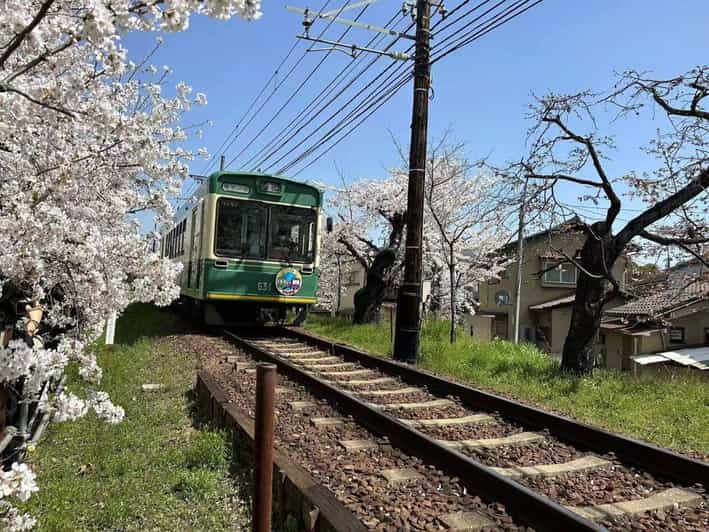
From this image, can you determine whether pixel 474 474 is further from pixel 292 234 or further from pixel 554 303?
pixel 554 303

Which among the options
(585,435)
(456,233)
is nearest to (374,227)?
(456,233)

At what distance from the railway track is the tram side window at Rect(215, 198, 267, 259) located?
4.67 m

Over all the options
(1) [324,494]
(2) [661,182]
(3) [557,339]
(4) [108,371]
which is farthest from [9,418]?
(3) [557,339]

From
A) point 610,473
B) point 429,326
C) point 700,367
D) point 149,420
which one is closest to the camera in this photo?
point 610,473

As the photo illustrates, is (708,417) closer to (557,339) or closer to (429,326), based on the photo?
(429,326)

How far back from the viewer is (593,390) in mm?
6648

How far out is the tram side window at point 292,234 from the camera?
36.3 ft

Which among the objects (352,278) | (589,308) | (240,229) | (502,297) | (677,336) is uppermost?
(352,278)

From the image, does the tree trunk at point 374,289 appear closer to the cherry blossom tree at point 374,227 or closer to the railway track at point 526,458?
the cherry blossom tree at point 374,227

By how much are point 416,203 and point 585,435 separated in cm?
542

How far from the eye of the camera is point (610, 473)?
387cm

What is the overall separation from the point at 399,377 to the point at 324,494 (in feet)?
13.9

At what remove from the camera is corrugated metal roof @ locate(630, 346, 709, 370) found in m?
19.2

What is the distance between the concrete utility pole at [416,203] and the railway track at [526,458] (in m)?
2.34
